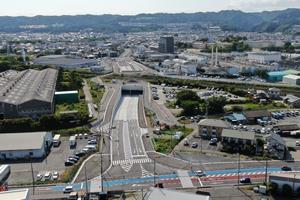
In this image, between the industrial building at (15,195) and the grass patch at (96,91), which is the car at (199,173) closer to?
the industrial building at (15,195)

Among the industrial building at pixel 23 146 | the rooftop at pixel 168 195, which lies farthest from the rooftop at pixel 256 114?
the industrial building at pixel 23 146

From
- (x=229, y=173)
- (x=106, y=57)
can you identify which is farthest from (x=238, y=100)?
(x=106, y=57)

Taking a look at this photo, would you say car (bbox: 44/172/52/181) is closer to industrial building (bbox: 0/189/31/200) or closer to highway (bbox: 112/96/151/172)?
highway (bbox: 112/96/151/172)

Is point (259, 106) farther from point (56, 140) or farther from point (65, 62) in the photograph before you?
point (65, 62)

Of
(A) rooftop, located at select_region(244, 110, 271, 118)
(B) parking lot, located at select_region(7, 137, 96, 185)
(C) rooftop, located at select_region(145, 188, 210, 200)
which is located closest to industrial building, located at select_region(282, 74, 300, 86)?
(A) rooftop, located at select_region(244, 110, 271, 118)

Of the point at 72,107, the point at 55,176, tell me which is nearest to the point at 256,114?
the point at 72,107

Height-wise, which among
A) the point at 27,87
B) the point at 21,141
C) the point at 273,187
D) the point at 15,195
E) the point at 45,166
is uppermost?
the point at 27,87
